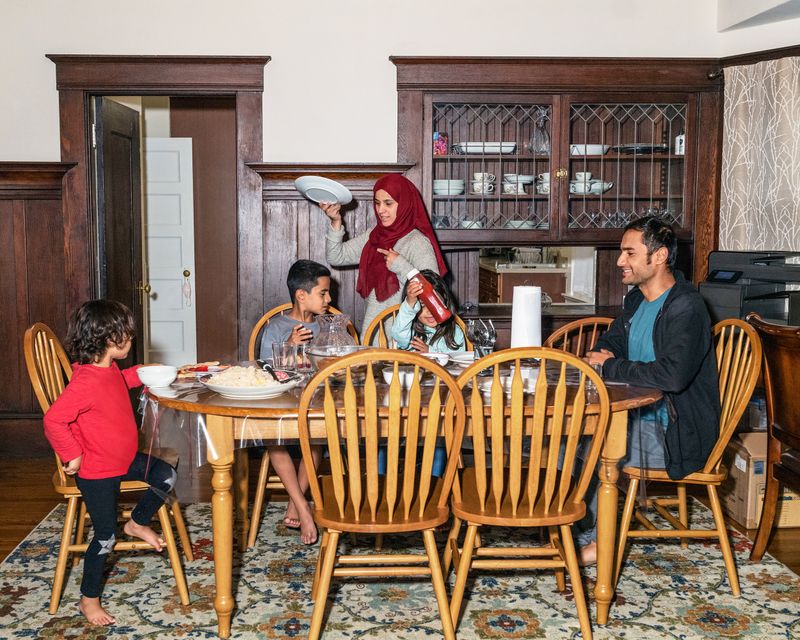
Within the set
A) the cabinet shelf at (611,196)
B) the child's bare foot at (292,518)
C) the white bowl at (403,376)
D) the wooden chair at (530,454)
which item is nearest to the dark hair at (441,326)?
the white bowl at (403,376)

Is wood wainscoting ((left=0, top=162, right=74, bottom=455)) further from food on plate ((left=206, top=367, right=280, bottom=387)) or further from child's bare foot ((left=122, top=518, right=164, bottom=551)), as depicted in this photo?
food on plate ((left=206, top=367, right=280, bottom=387))

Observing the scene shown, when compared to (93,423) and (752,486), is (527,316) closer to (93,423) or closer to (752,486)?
(752,486)

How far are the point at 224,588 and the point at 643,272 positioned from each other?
5.48 feet

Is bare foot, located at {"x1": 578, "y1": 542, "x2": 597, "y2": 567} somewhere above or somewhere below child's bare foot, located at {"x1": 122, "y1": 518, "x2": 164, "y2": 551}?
below

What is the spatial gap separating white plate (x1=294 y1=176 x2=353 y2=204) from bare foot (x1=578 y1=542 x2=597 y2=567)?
2074 millimetres

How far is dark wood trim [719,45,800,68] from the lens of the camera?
13.5 ft

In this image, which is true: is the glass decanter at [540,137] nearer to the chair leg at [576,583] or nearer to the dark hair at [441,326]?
the dark hair at [441,326]

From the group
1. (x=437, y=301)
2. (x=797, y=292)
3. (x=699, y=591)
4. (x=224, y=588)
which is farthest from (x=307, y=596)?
(x=797, y=292)

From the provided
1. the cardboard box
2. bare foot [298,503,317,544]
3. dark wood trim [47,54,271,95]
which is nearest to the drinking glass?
bare foot [298,503,317,544]

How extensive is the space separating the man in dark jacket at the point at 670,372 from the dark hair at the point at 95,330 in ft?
4.80

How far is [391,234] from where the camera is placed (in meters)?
4.00

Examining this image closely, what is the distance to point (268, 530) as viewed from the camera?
131 inches

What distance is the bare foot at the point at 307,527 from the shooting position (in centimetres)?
317

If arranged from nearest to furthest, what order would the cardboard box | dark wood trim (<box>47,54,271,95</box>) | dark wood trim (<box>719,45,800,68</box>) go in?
the cardboard box
dark wood trim (<box>719,45,800,68</box>)
dark wood trim (<box>47,54,271,95</box>)
